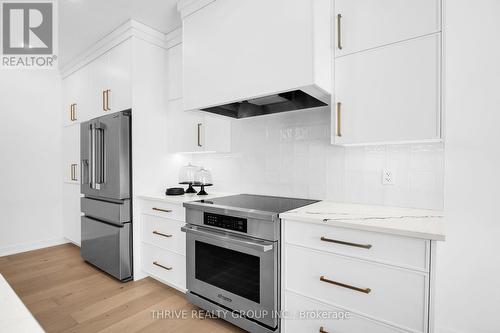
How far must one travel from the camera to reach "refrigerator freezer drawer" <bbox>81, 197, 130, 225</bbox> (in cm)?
247

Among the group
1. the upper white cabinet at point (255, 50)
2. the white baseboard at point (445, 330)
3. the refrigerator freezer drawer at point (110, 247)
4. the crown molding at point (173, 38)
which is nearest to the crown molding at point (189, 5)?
the upper white cabinet at point (255, 50)

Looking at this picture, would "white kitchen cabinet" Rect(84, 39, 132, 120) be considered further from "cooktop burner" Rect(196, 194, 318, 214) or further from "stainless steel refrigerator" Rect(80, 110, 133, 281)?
"cooktop burner" Rect(196, 194, 318, 214)

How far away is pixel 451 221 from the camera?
156cm

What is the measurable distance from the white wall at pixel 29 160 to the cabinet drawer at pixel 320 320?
12.1ft

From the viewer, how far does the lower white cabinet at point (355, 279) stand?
1.15m

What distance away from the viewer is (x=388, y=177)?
172 centimetres

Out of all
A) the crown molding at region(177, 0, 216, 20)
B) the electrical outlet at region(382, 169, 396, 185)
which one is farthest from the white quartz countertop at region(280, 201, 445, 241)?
the crown molding at region(177, 0, 216, 20)

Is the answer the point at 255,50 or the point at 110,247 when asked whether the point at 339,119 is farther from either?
the point at 110,247

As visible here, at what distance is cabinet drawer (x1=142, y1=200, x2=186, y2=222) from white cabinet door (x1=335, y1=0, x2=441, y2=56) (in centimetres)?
164

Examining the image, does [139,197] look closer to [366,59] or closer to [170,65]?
[170,65]

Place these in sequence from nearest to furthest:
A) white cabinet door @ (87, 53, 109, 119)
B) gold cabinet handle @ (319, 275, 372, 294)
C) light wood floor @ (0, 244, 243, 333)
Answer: gold cabinet handle @ (319, 275, 372, 294), light wood floor @ (0, 244, 243, 333), white cabinet door @ (87, 53, 109, 119)

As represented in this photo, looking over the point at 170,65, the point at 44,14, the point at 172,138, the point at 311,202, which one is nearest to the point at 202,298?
the point at 311,202

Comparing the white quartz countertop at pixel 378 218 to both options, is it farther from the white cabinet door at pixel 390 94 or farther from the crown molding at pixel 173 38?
the crown molding at pixel 173 38

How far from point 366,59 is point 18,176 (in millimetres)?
4195
